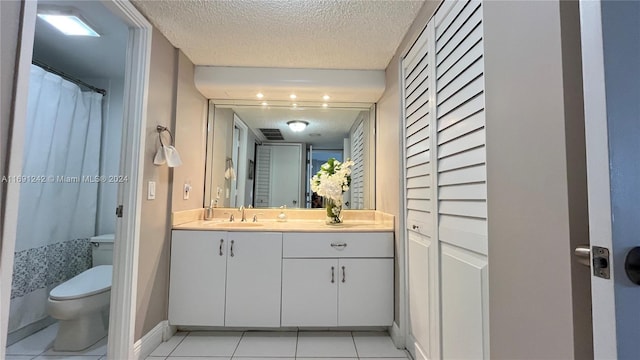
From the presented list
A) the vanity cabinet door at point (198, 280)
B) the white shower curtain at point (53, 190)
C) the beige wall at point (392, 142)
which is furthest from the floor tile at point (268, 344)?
the white shower curtain at point (53, 190)

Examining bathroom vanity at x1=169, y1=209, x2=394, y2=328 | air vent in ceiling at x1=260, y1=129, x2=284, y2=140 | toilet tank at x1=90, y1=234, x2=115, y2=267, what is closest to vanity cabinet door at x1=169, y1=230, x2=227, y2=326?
bathroom vanity at x1=169, y1=209, x2=394, y2=328

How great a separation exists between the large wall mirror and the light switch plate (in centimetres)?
78

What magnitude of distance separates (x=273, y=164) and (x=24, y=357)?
85.0 inches

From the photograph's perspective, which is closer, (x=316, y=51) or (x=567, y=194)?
(x=567, y=194)

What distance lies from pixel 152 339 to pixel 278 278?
905 mm

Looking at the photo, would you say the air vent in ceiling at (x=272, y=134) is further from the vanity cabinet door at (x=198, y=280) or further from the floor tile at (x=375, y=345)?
the floor tile at (x=375, y=345)

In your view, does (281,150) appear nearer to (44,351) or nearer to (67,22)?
(67,22)

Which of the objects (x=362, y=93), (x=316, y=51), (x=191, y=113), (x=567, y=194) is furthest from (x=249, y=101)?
(x=567, y=194)

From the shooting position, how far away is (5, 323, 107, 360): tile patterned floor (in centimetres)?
176

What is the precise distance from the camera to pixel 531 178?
677mm

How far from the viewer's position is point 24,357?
175 cm

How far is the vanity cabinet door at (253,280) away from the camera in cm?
199

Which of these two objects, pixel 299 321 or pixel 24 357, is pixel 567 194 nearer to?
pixel 299 321

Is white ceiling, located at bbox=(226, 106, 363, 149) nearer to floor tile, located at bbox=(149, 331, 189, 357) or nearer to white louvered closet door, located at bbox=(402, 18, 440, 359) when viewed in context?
white louvered closet door, located at bbox=(402, 18, 440, 359)
